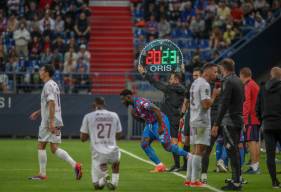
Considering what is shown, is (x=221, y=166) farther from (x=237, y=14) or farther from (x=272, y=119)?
(x=237, y=14)

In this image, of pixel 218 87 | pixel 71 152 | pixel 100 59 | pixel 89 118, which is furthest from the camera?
pixel 100 59

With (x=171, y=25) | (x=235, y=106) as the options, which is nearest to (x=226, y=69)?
(x=235, y=106)

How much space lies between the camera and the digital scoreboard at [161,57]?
71.4 feet

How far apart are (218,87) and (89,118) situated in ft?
13.3

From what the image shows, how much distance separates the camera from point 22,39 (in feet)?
108

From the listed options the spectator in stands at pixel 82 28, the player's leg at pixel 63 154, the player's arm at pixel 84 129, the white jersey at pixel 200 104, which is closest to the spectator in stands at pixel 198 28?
the spectator in stands at pixel 82 28

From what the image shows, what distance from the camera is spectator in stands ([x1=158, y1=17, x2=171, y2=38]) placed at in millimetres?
34684

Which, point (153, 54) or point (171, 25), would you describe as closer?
point (153, 54)

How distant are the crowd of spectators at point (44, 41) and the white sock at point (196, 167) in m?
14.7

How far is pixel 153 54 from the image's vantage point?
22719 millimetres

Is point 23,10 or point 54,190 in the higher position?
point 23,10

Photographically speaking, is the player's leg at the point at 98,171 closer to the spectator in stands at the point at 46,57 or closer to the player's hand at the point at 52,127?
the player's hand at the point at 52,127

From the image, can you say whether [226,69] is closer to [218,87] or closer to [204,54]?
[218,87]

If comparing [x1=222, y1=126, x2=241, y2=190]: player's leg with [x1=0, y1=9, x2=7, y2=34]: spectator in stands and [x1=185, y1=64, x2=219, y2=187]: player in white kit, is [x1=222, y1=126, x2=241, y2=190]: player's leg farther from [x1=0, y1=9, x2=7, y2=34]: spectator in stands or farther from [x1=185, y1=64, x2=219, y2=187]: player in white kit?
[x1=0, y1=9, x2=7, y2=34]: spectator in stands
